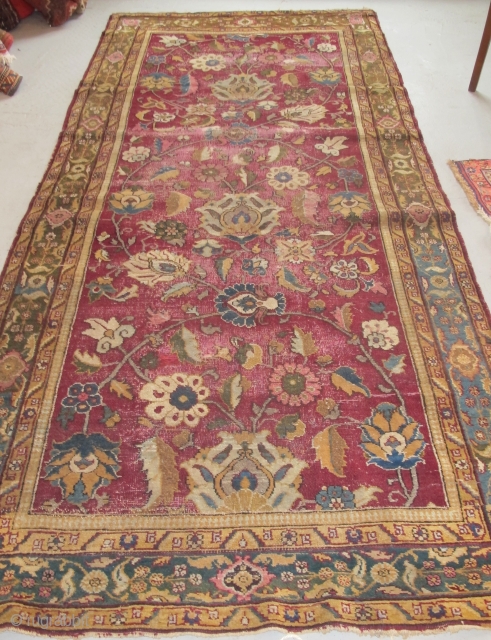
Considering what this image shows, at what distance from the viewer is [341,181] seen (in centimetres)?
235

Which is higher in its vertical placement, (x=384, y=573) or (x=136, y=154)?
(x=136, y=154)

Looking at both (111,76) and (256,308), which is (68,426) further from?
(111,76)

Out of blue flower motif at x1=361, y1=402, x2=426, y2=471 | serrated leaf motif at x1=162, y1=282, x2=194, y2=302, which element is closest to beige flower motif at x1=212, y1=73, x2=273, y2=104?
serrated leaf motif at x1=162, y1=282, x2=194, y2=302

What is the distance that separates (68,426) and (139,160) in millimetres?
1184

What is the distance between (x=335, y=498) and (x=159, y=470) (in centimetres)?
43

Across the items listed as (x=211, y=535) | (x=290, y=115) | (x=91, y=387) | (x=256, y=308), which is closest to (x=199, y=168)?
(x=290, y=115)

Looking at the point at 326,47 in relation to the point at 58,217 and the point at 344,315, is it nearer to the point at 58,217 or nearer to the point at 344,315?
the point at 58,217

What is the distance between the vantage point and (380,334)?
184 centimetres

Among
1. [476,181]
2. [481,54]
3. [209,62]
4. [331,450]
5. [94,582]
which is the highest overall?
[481,54]

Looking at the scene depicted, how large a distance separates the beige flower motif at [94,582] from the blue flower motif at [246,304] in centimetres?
77

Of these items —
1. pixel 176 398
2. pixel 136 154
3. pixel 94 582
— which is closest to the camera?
pixel 94 582

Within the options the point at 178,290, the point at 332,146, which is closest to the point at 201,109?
the point at 332,146

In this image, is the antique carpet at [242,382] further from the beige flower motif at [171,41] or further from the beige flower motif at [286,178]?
the beige flower motif at [171,41]

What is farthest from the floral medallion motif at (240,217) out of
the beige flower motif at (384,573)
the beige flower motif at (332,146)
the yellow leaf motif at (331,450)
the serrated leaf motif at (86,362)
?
the beige flower motif at (384,573)
